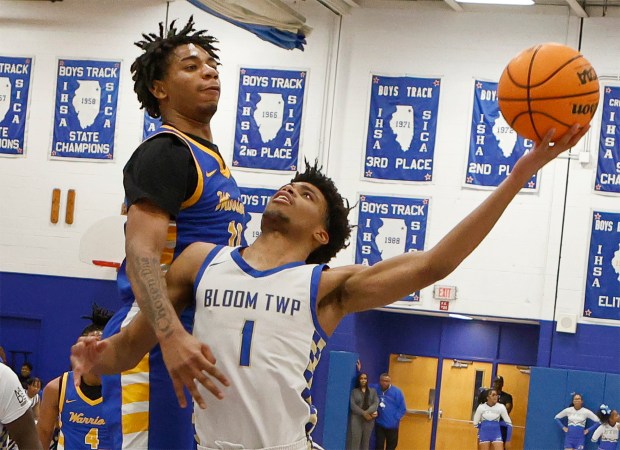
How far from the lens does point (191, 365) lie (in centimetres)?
314

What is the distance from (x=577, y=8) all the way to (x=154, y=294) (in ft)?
44.4

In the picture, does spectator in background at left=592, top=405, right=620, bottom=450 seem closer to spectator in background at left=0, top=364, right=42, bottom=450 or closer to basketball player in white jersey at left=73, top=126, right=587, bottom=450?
spectator in background at left=0, top=364, right=42, bottom=450

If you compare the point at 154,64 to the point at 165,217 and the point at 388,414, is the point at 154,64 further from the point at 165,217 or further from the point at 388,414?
the point at 388,414

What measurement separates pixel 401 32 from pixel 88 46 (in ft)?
17.5

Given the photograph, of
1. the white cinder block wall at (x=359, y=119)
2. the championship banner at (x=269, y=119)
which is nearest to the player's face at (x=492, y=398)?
the white cinder block wall at (x=359, y=119)

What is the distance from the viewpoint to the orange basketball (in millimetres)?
3449

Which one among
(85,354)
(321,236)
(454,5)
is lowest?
(85,354)

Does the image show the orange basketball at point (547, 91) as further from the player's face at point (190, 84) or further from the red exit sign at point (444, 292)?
the red exit sign at point (444, 292)

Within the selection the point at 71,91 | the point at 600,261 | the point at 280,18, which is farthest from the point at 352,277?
the point at 71,91

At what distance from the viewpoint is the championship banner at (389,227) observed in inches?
646

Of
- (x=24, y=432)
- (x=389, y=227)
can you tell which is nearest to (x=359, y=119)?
(x=389, y=227)

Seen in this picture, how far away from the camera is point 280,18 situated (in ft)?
49.8

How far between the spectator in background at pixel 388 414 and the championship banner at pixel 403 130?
11.3 feet

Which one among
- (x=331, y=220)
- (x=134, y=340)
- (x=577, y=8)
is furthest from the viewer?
(x=577, y=8)
